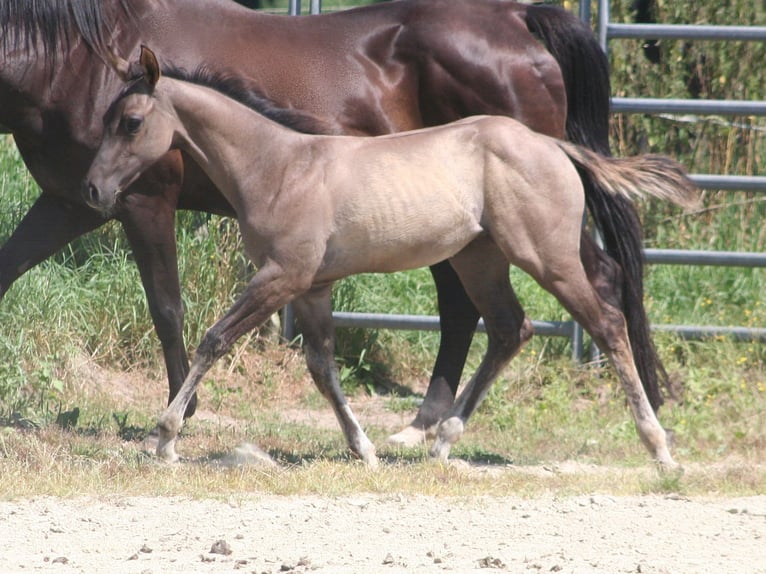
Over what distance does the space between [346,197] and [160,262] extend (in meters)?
1.19

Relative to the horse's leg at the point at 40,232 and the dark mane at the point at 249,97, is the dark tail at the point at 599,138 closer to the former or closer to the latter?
the dark mane at the point at 249,97

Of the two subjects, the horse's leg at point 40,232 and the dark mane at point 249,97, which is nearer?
the dark mane at point 249,97

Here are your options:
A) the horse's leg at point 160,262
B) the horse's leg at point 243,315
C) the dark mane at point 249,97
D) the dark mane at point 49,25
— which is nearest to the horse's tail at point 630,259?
the dark mane at point 249,97

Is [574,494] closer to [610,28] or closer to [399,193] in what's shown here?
[399,193]

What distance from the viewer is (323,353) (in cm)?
535

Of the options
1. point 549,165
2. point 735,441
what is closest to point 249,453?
point 549,165

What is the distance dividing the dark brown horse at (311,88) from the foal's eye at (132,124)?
65 cm

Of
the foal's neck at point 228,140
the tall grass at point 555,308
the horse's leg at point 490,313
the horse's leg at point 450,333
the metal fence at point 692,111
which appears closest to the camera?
the foal's neck at point 228,140

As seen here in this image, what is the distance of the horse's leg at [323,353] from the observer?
209 inches

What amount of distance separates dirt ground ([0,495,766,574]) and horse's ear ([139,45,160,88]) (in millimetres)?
1713

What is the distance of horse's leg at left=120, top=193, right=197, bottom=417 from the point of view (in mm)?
5703

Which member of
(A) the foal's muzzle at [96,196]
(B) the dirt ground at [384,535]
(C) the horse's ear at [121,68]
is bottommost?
(B) the dirt ground at [384,535]

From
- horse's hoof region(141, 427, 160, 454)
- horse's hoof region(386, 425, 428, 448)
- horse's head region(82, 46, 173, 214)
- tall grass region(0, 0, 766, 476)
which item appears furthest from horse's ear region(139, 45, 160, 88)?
horse's hoof region(386, 425, 428, 448)

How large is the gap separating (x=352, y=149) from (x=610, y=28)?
9.01 ft
